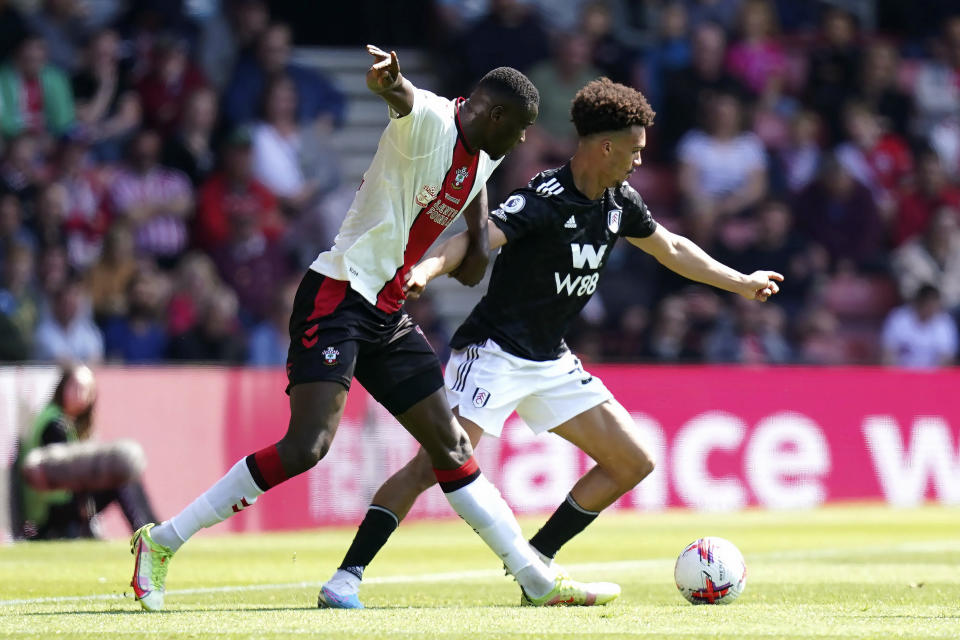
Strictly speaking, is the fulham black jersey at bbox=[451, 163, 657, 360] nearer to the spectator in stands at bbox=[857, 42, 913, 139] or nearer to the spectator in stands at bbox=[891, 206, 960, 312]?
the spectator in stands at bbox=[891, 206, 960, 312]

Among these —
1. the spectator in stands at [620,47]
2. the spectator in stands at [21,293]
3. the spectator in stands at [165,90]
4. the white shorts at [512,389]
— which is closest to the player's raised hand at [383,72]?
the white shorts at [512,389]

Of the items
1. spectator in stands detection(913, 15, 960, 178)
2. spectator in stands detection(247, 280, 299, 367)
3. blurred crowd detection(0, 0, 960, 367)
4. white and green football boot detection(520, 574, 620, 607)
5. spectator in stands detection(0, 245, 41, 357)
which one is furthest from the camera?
spectator in stands detection(913, 15, 960, 178)

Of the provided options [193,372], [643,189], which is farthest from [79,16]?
[643,189]

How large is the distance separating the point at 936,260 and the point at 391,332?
14148 mm

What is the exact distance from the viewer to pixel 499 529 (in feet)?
22.8

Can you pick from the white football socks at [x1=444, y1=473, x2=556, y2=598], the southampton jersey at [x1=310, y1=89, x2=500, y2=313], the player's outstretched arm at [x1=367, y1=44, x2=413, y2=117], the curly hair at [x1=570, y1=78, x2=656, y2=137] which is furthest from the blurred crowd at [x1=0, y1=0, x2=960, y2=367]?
the player's outstretched arm at [x1=367, y1=44, x2=413, y2=117]

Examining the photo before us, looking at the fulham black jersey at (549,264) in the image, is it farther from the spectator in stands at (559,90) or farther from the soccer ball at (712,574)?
the spectator in stands at (559,90)

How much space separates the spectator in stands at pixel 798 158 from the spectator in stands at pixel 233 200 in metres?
6.43

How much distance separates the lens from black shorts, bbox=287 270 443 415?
22.0ft

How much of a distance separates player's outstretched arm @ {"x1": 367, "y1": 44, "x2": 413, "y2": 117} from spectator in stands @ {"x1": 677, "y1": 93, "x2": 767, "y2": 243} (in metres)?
12.2

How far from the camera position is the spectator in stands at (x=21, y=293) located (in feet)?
46.3

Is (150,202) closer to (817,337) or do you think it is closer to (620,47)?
(620,47)

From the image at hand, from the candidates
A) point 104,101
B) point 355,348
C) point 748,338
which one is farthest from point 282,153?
point 355,348

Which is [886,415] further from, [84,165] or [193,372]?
[84,165]
